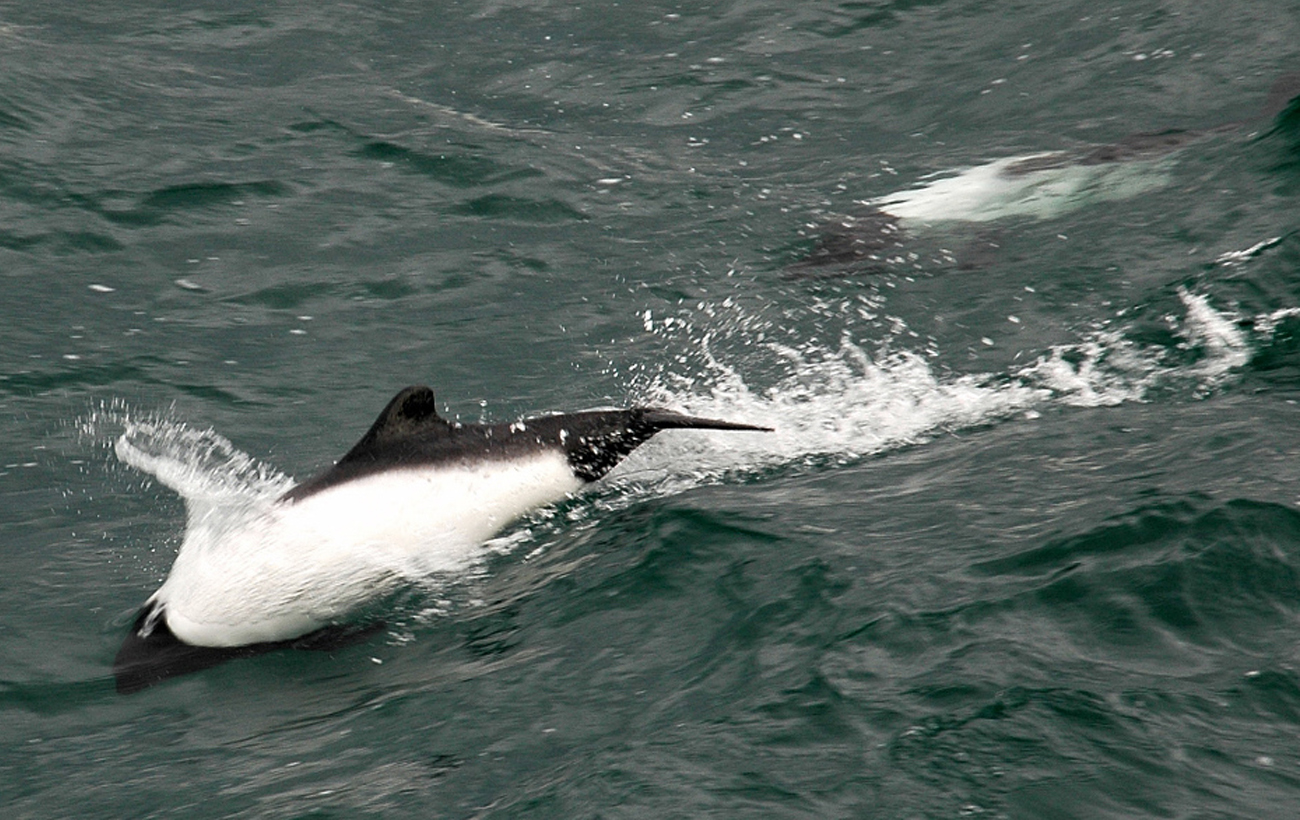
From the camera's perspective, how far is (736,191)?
14.0 metres

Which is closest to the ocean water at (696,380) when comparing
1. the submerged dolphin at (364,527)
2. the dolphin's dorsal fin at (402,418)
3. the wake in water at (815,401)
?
the wake in water at (815,401)

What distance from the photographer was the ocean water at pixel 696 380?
18.8 ft

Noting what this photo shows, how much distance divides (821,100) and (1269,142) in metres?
5.05

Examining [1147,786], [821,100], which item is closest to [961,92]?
[821,100]

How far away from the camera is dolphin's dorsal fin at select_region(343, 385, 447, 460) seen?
773 cm

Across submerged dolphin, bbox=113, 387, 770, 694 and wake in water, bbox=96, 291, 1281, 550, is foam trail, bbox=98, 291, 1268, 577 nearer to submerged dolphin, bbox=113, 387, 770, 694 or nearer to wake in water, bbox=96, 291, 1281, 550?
wake in water, bbox=96, 291, 1281, 550

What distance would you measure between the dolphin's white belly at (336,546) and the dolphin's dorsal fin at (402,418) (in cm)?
17

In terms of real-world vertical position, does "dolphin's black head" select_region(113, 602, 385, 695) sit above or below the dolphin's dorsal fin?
below

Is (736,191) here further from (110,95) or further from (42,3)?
(42,3)

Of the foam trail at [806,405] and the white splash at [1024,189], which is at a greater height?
the white splash at [1024,189]

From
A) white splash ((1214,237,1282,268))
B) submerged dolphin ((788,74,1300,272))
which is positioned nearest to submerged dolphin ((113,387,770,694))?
white splash ((1214,237,1282,268))

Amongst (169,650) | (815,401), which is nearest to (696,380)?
(815,401)

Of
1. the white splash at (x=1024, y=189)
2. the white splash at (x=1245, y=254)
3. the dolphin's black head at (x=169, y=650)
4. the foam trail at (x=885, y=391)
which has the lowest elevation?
the dolphin's black head at (x=169, y=650)

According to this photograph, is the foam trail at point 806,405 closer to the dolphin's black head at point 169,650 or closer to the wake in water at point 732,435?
the wake in water at point 732,435
